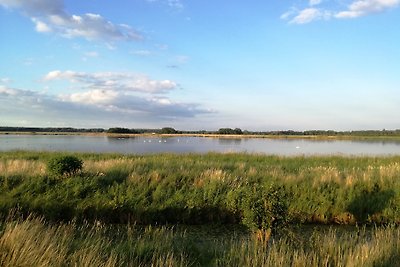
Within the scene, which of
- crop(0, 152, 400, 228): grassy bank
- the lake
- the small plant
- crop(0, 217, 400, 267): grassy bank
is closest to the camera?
crop(0, 217, 400, 267): grassy bank

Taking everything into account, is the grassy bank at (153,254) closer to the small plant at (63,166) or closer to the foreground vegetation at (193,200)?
the foreground vegetation at (193,200)

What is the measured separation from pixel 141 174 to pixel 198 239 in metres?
5.58

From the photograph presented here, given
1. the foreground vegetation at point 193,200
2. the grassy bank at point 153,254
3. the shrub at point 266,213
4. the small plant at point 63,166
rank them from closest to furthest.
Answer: the grassy bank at point 153,254 → the shrub at point 266,213 → the foreground vegetation at point 193,200 → the small plant at point 63,166

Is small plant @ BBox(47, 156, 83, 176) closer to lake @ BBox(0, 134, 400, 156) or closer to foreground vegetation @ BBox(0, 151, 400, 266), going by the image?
foreground vegetation @ BBox(0, 151, 400, 266)

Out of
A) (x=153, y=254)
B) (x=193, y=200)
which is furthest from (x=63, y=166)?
(x=153, y=254)

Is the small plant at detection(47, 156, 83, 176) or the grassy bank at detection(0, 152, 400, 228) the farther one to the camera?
the small plant at detection(47, 156, 83, 176)

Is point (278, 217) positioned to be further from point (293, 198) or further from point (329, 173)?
point (329, 173)

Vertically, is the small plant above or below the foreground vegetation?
above

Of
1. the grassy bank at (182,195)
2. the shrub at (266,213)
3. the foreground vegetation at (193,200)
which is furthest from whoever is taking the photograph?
the grassy bank at (182,195)

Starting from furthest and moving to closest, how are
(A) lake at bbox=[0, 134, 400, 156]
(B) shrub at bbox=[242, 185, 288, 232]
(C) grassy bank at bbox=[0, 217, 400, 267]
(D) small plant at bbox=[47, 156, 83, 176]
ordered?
1. (A) lake at bbox=[0, 134, 400, 156]
2. (D) small plant at bbox=[47, 156, 83, 176]
3. (B) shrub at bbox=[242, 185, 288, 232]
4. (C) grassy bank at bbox=[0, 217, 400, 267]

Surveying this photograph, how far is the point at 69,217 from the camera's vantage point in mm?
12117

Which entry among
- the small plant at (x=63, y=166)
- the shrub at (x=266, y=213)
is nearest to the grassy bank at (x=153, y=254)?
the shrub at (x=266, y=213)

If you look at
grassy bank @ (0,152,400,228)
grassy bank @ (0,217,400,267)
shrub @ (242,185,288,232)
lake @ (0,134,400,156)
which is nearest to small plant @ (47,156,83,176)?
grassy bank @ (0,152,400,228)

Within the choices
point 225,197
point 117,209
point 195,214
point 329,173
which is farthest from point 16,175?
point 329,173
